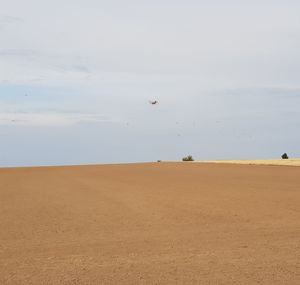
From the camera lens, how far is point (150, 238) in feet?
38.6

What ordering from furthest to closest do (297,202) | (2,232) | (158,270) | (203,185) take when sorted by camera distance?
(203,185)
(297,202)
(2,232)
(158,270)

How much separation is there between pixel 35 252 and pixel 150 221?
4215 mm

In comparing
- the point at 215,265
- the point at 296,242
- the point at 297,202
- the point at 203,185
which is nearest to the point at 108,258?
the point at 215,265

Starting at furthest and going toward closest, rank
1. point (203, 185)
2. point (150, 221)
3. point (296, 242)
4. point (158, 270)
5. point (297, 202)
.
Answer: point (203, 185) → point (297, 202) → point (150, 221) → point (296, 242) → point (158, 270)

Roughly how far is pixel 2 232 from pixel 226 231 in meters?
5.16

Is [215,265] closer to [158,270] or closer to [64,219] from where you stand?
[158,270]

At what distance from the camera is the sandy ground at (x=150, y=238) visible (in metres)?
8.80

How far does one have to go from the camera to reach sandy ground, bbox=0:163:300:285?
347 inches

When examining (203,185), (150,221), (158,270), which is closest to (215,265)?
(158,270)

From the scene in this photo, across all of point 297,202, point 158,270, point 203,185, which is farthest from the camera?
point 203,185

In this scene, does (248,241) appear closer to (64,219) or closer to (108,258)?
(108,258)

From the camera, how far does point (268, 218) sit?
14.5m

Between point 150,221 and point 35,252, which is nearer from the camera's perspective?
point 35,252

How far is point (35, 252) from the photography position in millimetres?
10438
